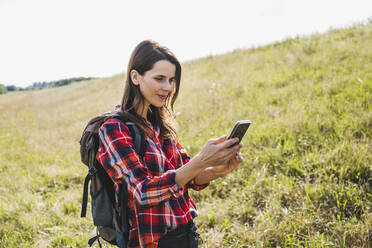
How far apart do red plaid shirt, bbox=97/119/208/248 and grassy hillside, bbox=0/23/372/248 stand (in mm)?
1554

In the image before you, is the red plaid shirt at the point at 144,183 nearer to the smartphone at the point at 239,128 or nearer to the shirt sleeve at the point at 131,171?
the shirt sleeve at the point at 131,171

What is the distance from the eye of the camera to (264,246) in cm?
265

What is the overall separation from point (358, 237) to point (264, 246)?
3.04 feet

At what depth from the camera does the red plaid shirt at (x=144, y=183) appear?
4.37 feet

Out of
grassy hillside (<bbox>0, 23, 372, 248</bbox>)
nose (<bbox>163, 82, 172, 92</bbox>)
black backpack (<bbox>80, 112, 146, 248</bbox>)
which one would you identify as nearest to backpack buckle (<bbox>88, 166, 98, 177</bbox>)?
black backpack (<bbox>80, 112, 146, 248</bbox>)

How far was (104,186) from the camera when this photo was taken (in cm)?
162

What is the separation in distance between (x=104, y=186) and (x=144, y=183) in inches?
17.7

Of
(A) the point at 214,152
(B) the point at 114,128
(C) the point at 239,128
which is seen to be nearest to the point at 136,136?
(B) the point at 114,128

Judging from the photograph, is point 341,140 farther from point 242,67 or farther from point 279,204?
point 242,67

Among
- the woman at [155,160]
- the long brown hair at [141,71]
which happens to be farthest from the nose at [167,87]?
the long brown hair at [141,71]

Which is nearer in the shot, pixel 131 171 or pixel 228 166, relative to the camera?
pixel 131 171

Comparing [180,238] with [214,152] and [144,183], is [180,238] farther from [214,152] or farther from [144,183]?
[214,152]

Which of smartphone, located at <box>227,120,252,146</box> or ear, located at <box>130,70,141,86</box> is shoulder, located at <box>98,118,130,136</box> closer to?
ear, located at <box>130,70,141,86</box>

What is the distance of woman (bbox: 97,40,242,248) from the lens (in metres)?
1.34
